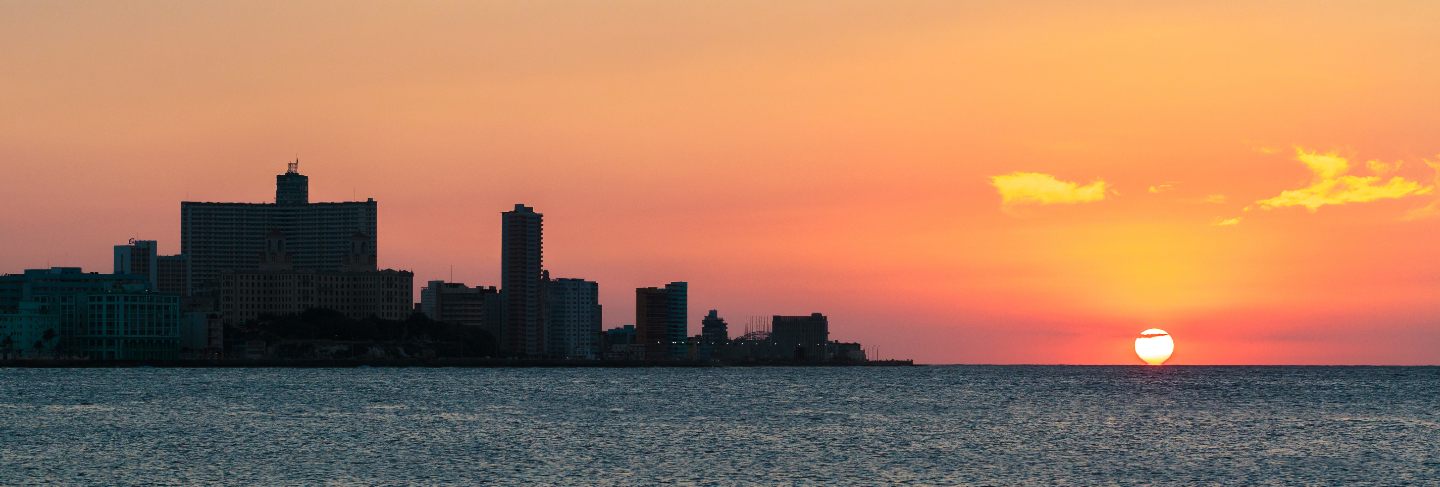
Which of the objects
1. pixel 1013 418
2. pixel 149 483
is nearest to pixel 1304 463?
pixel 1013 418

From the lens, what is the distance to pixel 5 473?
8762 cm

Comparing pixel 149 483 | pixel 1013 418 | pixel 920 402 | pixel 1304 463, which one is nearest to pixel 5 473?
pixel 149 483

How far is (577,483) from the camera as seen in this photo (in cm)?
8412

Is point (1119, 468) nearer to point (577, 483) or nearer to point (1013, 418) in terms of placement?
point (577, 483)

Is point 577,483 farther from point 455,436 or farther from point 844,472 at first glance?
point 455,436

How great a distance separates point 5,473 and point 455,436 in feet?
120

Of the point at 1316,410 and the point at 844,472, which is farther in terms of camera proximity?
the point at 1316,410

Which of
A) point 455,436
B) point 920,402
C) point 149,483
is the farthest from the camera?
point 920,402

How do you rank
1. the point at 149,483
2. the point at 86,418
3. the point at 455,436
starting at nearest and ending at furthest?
the point at 149,483
the point at 455,436
the point at 86,418

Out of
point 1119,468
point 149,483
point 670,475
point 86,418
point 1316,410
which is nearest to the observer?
point 149,483

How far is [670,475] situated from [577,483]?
6.71m

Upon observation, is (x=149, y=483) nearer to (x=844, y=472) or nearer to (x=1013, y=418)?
(x=844, y=472)

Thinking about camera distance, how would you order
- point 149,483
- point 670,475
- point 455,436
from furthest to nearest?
1. point 455,436
2. point 670,475
3. point 149,483

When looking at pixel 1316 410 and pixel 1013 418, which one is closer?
pixel 1013 418
